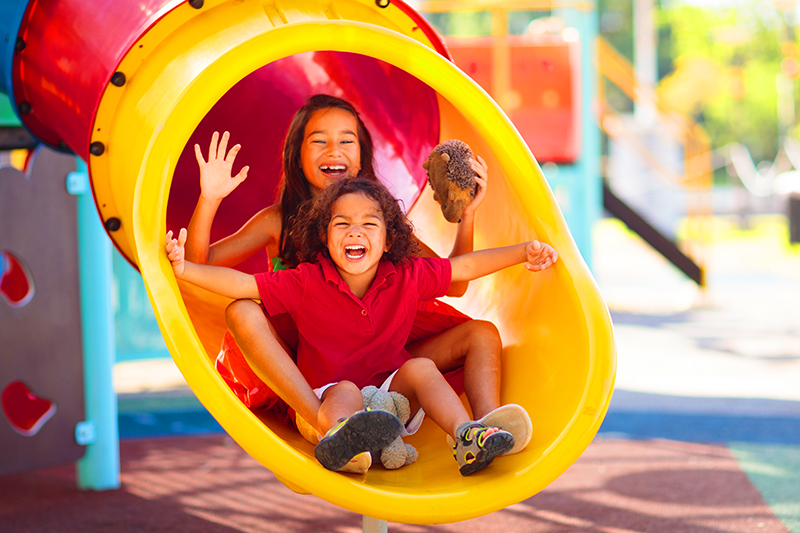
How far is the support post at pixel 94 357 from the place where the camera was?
3051 mm

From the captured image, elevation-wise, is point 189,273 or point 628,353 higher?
point 189,273

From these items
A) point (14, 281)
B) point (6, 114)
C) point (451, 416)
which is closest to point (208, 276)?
point (451, 416)

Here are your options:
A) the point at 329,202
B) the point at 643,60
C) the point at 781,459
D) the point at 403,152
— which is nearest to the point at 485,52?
the point at 403,152

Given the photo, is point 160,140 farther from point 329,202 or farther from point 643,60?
point 643,60

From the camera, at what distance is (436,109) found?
2543mm

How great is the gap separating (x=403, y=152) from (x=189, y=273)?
3.77 feet

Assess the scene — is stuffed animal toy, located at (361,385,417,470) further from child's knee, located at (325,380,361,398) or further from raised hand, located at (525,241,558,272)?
raised hand, located at (525,241,558,272)

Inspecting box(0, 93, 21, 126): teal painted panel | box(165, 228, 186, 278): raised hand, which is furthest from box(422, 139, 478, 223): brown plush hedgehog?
box(0, 93, 21, 126): teal painted panel

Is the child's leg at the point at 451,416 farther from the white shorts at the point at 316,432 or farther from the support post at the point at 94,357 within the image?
the support post at the point at 94,357

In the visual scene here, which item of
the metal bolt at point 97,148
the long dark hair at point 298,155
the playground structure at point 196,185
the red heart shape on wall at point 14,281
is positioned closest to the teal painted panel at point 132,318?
the red heart shape on wall at point 14,281

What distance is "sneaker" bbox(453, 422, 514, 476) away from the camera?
154 cm

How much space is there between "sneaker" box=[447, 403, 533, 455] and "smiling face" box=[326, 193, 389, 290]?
1.65 ft

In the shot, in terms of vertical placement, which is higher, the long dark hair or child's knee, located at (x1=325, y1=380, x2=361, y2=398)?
the long dark hair

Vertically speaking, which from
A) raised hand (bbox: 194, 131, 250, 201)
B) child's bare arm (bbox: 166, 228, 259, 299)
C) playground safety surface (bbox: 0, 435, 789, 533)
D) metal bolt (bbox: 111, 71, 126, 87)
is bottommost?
playground safety surface (bbox: 0, 435, 789, 533)
